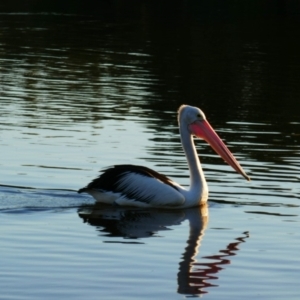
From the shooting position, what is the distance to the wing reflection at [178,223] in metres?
7.75

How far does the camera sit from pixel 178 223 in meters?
9.88

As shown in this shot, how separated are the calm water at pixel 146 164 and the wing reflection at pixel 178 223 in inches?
0.6

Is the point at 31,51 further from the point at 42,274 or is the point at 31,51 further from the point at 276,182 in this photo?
the point at 42,274

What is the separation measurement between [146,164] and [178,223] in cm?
242

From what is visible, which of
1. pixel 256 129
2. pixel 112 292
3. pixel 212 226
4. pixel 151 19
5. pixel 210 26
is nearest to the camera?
pixel 112 292

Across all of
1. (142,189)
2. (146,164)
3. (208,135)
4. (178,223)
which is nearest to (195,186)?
(142,189)

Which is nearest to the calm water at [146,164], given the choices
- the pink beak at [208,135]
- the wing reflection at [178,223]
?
the wing reflection at [178,223]

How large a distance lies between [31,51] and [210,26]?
994cm

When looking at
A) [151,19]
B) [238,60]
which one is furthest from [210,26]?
[238,60]

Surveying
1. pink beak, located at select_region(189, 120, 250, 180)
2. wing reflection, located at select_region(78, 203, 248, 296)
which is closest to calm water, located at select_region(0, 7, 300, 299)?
wing reflection, located at select_region(78, 203, 248, 296)

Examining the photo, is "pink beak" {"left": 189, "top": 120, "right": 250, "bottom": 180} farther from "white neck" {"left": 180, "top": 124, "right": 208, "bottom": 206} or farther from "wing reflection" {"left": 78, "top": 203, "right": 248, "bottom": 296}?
"wing reflection" {"left": 78, "top": 203, "right": 248, "bottom": 296}

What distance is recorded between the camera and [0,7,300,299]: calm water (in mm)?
7719

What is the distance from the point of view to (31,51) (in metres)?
26.6

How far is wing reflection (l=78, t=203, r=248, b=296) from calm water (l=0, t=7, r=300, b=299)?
16mm
